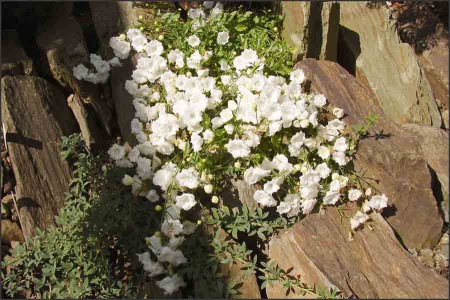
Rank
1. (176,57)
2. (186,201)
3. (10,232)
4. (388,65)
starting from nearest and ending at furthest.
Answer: (186,201) → (10,232) → (176,57) → (388,65)

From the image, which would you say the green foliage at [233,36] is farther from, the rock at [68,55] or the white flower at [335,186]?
the white flower at [335,186]

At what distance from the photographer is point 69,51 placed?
3.70 metres

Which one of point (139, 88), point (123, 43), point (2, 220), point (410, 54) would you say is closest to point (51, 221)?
point (2, 220)

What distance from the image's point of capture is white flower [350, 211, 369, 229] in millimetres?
3137

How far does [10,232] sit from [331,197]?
2.25 meters

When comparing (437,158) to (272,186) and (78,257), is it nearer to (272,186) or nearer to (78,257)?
(272,186)

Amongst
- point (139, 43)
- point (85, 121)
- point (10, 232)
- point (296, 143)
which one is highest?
point (139, 43)

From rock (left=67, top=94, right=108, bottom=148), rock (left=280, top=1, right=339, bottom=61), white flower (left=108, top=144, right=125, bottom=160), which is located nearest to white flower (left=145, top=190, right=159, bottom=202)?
white flower (left=108, top=144, right=125, bottom=160)

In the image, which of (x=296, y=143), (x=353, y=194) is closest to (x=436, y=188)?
(x=353, y=194)

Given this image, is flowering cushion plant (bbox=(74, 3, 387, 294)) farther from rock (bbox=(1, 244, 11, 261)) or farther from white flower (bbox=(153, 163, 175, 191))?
rock (bbox=(1, 244, 11, 261))

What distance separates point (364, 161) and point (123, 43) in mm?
1967

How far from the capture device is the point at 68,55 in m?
3.70

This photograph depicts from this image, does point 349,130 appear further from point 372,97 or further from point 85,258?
point 85,258

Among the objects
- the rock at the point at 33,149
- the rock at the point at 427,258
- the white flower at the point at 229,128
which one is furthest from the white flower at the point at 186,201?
the rock at the point at 427,258
